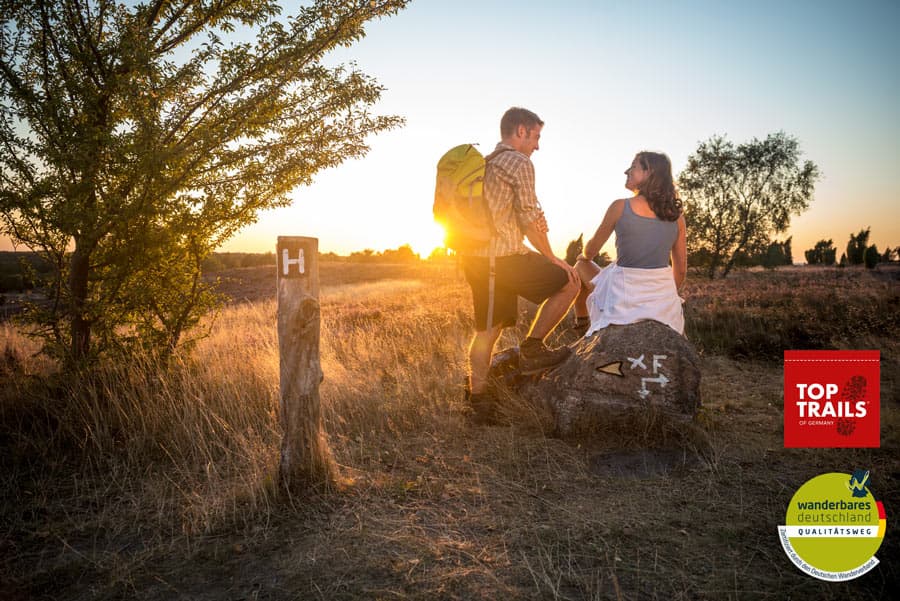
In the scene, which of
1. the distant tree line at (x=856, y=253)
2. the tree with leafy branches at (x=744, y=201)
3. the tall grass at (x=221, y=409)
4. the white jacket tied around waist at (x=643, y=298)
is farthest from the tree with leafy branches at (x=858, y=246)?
the white jacket tied around waist at (x=643, y=298)

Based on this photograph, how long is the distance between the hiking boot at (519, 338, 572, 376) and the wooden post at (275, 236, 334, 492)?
232cm

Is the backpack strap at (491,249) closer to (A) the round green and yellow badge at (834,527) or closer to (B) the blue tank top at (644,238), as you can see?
(B) the blue tank top at (644,238)

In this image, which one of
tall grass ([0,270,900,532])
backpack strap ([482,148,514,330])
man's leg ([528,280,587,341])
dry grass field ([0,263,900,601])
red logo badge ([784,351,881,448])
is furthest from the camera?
man's leg ([528,280,587,341])

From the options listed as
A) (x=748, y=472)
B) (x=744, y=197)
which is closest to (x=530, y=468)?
(x=748, y=472)

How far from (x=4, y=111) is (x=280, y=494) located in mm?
4782

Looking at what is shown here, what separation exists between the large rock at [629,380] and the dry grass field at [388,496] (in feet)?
0.72

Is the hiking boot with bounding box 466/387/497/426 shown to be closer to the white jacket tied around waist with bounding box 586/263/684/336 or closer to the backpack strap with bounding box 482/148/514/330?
the backpack strap with bounding box 482/148/514/330

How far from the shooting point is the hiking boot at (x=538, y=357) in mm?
5145

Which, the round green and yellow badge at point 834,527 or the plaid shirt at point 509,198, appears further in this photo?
the plaid shirt at point 509,198

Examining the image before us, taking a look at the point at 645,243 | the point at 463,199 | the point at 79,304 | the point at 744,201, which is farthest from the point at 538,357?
the point at 744,201

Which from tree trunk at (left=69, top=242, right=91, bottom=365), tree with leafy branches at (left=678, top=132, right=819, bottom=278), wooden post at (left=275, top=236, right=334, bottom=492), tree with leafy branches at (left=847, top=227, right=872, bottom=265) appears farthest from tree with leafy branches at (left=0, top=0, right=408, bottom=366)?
tree with leafy branches at (left=847, top=227, right=872, bottom=265)

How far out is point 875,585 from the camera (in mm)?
2549

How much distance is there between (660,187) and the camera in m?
4.66

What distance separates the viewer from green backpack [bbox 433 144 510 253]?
4637 mm
